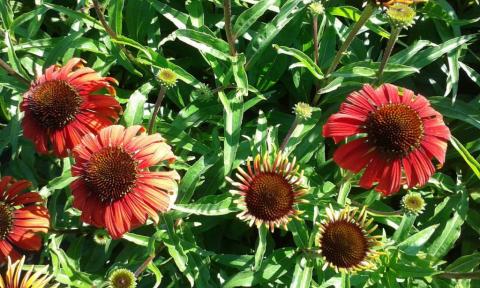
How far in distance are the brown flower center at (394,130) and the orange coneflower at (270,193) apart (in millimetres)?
299

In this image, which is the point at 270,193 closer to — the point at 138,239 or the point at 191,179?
the point at 191,179

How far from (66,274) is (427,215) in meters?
1.65

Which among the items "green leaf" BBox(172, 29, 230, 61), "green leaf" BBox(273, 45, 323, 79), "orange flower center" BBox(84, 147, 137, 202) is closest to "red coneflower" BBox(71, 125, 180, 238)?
"orange flower center" BBox(84, 147, 137, 202)

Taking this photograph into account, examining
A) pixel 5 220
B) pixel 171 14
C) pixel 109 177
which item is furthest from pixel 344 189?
pixel 5 220

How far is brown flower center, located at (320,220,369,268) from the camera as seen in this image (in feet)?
5.98

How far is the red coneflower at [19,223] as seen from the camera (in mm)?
2021

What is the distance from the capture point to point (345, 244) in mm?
1834

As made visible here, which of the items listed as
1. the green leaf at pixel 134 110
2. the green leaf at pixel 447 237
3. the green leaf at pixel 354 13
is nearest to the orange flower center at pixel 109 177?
the green leaf at pixel 134 110

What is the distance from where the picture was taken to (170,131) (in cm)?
226

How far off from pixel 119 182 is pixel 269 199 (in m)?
0.51

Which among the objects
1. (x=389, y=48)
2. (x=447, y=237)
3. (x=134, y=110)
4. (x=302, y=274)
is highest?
(x=389, y=48)

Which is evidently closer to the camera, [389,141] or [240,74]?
[389,141]

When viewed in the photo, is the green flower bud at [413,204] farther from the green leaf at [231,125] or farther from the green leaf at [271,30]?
the green leaf at [271,30]

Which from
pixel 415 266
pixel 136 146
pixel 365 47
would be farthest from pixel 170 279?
pixel 365 47
